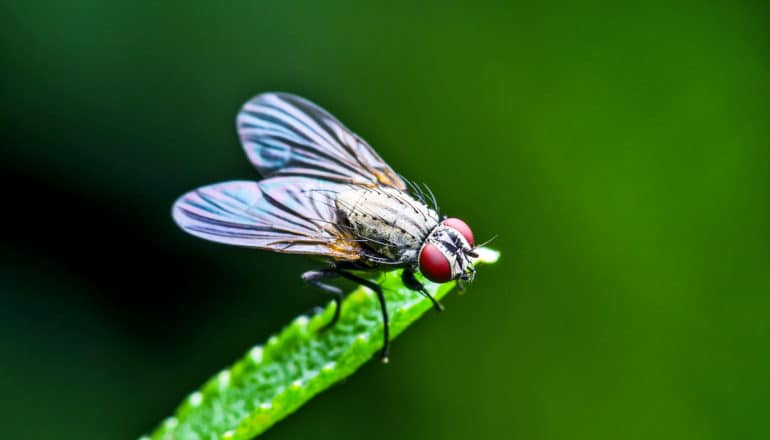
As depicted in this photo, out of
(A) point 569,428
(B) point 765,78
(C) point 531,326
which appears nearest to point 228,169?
(C) point 531,326

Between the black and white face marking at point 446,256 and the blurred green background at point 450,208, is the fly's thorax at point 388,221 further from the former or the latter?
the blurred green background at point 450,208

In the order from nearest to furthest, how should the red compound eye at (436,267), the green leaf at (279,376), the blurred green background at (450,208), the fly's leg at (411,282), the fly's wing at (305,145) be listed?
the green leaf at (279,376) < the fly's leg at (411,282) < the red compound eye at (436,267) < the fly's wing at (305,145) < the blurred green background at (450,208)

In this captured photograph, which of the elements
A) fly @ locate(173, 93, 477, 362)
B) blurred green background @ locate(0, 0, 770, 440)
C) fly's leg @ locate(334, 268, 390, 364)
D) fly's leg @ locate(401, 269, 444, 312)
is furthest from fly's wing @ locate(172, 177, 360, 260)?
blurred green background @ locate(0, 0, 770, 440)

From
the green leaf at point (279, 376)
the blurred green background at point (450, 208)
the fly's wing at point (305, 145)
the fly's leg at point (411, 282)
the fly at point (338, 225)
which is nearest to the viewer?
the green leaf at point (279, 376)

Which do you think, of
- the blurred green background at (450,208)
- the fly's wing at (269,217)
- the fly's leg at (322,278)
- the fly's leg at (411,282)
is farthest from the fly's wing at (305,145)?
the blurred green background at (450,208)

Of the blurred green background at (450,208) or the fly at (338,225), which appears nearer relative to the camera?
the fly at (338,225)

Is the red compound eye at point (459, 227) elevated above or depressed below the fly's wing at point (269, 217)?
below
